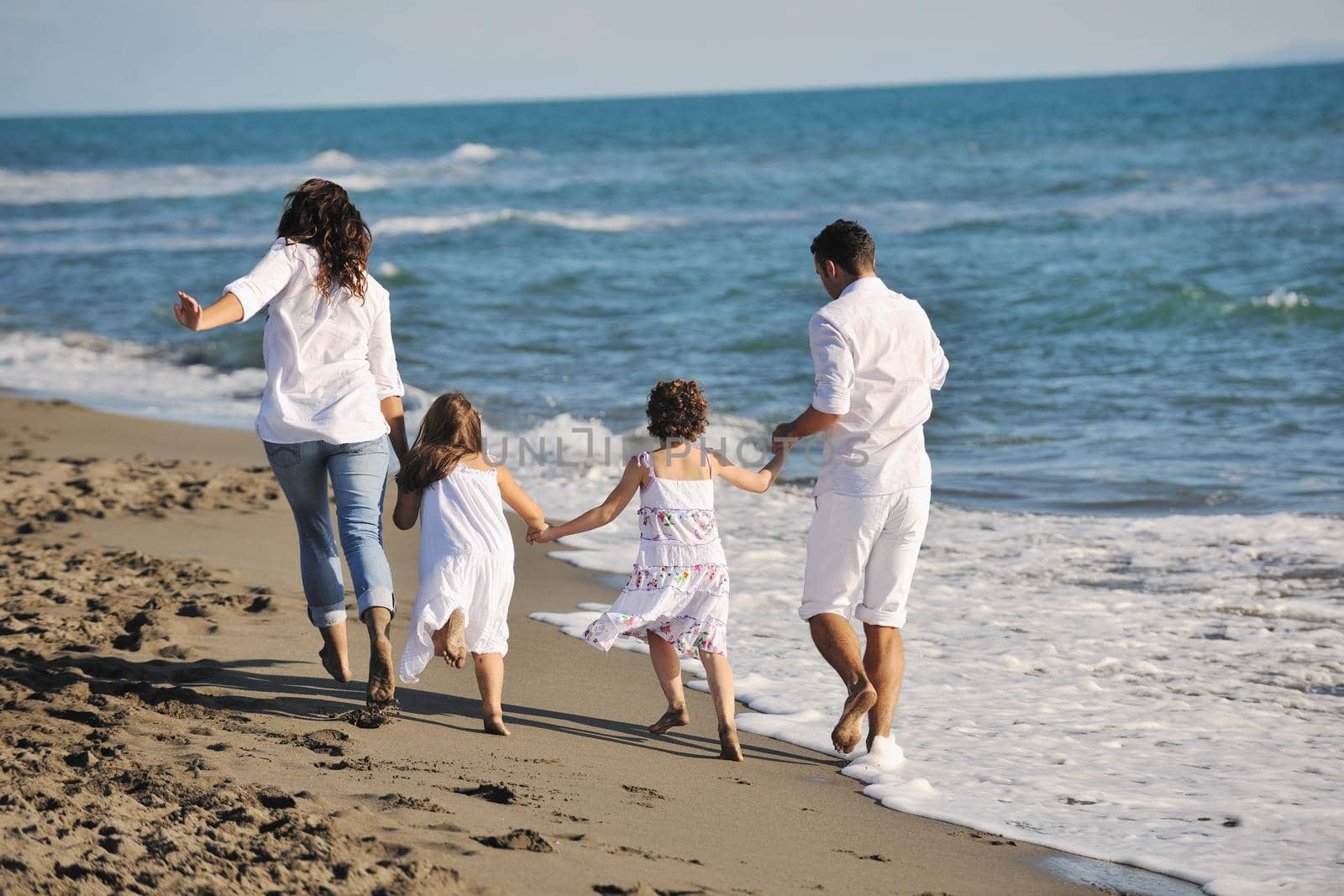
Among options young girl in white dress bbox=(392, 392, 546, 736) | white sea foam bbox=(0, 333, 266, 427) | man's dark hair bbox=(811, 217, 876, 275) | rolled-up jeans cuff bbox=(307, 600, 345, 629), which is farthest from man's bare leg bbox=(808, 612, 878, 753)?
white sea foam bbox=(0, 333, 266, 427)

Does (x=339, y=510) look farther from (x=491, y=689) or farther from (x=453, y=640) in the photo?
(x=491, y=689)

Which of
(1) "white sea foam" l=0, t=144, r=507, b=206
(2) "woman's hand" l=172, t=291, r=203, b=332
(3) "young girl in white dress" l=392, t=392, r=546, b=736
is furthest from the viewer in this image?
(1) "white sea foam" l=0, t=144, r=507, b=206

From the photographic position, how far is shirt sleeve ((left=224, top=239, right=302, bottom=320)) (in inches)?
150

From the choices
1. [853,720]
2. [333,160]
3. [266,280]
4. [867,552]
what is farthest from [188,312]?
[333,160]

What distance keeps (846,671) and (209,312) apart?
2307 millimetres

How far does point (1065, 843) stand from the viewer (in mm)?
3588

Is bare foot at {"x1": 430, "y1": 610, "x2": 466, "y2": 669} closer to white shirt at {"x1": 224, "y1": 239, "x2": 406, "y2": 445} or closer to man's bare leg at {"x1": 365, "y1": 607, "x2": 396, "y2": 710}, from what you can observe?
man's bare leg at {"x1": 365, "y1": 607, "x2": 396, "y2": 710}

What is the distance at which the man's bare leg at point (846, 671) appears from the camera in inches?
159

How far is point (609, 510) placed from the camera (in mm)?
4273

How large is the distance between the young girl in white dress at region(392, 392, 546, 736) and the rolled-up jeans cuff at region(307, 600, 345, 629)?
27cm

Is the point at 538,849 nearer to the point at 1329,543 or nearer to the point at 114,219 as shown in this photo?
the point at 1329,543

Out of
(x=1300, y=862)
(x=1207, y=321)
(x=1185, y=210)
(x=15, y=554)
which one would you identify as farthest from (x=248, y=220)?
(x=1300, y=862)

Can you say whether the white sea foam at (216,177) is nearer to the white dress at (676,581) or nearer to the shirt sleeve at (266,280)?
the shirt sleeve at (266,280)

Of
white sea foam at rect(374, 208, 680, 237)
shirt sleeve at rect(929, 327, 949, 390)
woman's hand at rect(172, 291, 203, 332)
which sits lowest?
woman's hand at rect(172, 291, 203, 332)
